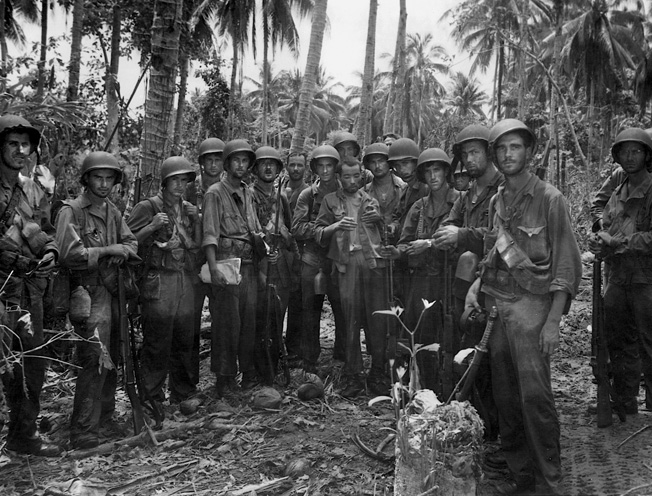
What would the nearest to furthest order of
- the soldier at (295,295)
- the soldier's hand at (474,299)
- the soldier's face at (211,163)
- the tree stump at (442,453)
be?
the tree stump at (442,453) < the soldier's hand at (474,299) < the soldier's face at (211,163) < the soldier at (295,295)

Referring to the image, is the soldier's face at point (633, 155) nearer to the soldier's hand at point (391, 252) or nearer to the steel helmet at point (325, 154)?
the soldier's hand at point (391, 252)

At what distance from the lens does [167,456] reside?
484 centimetres

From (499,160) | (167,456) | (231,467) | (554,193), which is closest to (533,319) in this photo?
(554,193)

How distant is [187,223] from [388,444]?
118 inches

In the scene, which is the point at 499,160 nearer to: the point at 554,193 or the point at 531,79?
the point at 554,193

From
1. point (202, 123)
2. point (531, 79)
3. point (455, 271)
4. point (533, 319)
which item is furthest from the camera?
→ point (531, 79)

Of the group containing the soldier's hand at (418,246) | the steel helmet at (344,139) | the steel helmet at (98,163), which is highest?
the steel helmet at (344,139)

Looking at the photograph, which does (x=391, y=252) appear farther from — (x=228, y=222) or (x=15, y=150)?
(x=15, y=150)

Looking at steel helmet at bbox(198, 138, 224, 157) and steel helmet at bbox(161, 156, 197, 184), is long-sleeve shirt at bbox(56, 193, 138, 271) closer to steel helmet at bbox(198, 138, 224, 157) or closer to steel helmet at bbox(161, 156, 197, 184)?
steel helmet at bbox(161, 156, 197, 184)

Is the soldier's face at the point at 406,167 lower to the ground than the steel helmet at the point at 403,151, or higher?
lower

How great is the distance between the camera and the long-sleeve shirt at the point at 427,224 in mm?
5793

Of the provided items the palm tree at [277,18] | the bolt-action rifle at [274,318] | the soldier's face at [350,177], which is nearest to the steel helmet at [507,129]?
the soldier's face at [350,177]

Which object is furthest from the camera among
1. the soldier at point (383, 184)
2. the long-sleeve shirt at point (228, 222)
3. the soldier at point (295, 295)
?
the soldier at point (295, 295)

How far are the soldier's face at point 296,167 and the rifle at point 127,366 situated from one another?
282cm
